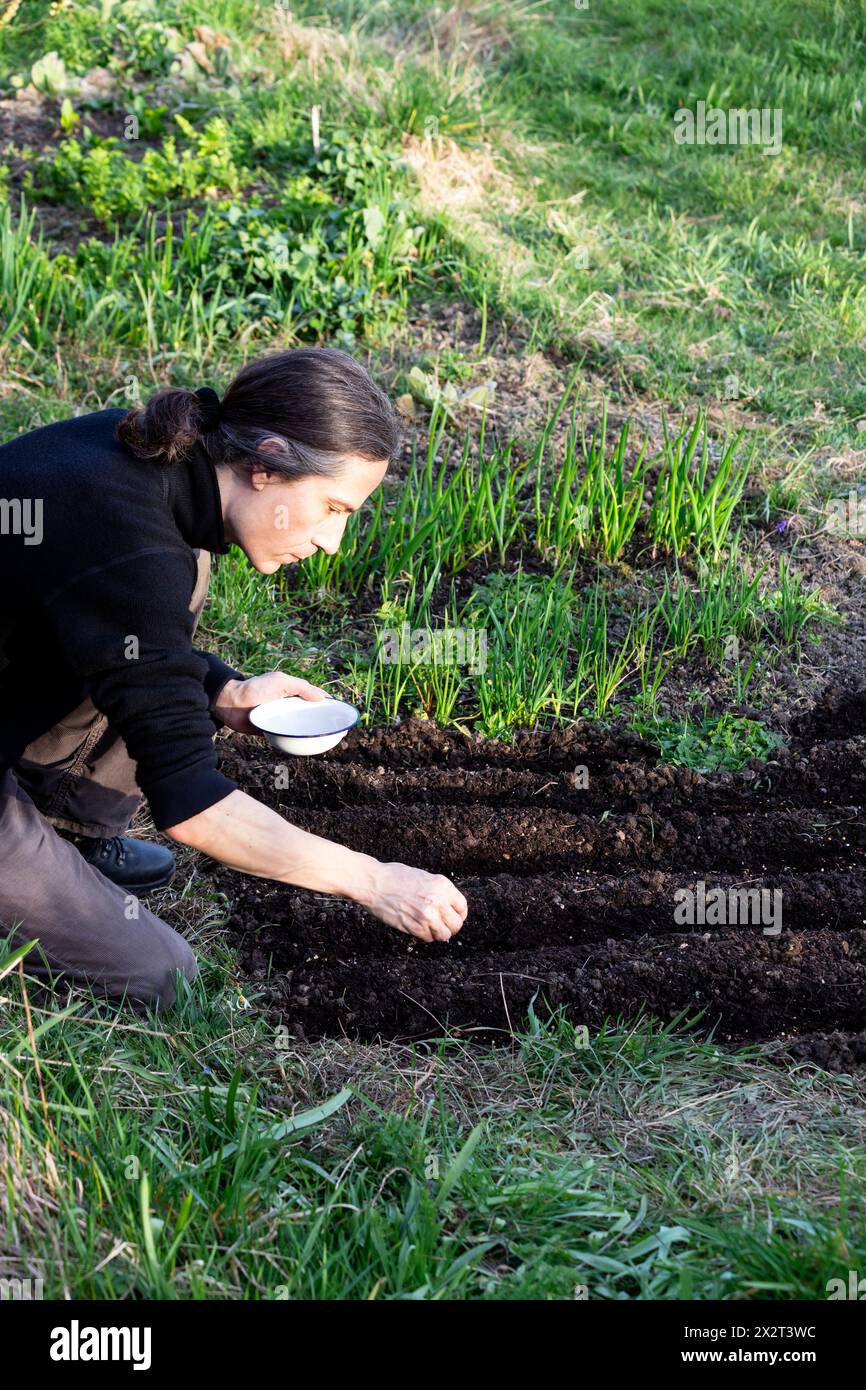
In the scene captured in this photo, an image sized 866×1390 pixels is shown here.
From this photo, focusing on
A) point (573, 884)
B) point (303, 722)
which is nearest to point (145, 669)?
point (303, 722)

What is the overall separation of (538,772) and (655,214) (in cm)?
391

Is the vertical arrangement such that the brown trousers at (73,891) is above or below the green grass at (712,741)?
above

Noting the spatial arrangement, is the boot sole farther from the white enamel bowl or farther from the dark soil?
the white enamel bowl

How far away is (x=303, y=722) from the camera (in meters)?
2.92

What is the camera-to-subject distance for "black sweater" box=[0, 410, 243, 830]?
2.24 m

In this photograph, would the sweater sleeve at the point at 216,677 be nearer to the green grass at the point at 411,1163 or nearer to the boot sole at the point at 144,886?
the boot sole at the point at 144,886

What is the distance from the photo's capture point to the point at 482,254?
17.7ft

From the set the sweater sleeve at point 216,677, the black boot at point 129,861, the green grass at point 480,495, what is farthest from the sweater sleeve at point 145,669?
the black boot at point 129,861

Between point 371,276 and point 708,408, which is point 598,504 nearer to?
point 708,408

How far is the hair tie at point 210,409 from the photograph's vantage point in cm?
248

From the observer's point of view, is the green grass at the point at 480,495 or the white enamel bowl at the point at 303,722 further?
the white enamel bowl at the point at 303,722

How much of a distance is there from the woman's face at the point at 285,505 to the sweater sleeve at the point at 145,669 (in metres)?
0.26

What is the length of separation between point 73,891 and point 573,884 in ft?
4.04

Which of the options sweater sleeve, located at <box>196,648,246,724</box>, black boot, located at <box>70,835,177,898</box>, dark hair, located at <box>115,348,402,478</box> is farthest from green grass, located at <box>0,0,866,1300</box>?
dark hair, located at <box>115,348,402,478</box>
